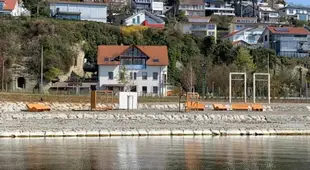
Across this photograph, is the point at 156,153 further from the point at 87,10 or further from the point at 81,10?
the point at 87,10

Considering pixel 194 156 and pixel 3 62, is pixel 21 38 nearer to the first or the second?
pixel 3 62

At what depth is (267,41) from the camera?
347 feet

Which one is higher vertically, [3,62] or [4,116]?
[3,62]

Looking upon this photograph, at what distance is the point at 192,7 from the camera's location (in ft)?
422

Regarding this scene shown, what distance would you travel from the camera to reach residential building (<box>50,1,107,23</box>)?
310 ft

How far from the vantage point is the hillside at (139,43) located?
75.8 metres

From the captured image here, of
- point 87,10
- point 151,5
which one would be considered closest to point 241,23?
point 151,5

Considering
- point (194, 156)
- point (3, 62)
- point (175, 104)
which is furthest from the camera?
point (3, 62)

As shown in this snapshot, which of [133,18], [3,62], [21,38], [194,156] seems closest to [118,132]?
[194,156]

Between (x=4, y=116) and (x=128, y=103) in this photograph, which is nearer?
(x=4, y=116)

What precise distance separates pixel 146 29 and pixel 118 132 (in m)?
59.9

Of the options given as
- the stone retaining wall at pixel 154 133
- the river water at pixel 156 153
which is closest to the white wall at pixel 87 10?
the stone retaining wall at pixel 154 133

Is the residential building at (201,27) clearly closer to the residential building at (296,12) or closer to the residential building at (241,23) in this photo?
the residential building at (241,23)

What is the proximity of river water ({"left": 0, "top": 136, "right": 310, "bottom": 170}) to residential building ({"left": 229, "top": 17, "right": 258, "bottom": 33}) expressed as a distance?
8964cm
